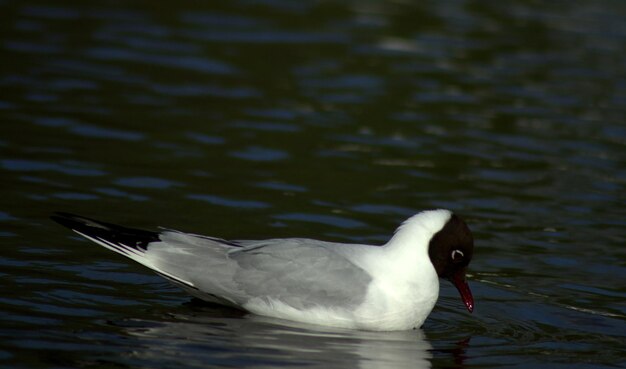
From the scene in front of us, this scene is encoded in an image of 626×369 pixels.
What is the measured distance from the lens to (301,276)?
8.66 meters

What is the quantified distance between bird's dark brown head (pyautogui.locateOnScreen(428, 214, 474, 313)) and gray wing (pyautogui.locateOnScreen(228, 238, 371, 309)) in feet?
1.80

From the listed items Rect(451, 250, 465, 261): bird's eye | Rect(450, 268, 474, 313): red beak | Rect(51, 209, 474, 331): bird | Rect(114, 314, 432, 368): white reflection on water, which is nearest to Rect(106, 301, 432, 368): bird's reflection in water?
Rect(114, 314, 432, 368): white reflection on water

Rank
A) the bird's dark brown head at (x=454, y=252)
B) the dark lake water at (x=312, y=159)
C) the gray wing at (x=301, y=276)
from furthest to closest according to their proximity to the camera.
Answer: the bird's dark brown head at (x=454, y=252) < the gray wing at (x=301, y=276) < the dark lake water at (x=312, y=159)

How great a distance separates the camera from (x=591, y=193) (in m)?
12.6

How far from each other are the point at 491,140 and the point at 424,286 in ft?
19.0

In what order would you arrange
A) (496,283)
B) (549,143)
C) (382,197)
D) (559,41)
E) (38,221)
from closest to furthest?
(496,283), (38,221), (382,197), (549,143), (559,41)

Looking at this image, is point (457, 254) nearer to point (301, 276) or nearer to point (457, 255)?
point (457, 255)

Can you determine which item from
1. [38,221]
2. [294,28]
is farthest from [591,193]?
[294,28]

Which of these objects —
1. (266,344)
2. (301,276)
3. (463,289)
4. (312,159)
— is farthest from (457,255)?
(312,159)

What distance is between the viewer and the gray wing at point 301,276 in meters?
8.60

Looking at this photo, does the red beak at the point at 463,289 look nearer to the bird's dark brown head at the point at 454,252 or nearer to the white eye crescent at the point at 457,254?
the bird's dark brown head at the point at 454,252

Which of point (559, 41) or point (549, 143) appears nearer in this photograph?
point (549, 143)

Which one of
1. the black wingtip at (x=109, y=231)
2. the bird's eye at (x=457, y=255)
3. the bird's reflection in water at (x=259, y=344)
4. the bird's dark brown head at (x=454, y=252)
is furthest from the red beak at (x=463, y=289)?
the black wingtip at (x=109, y=231)

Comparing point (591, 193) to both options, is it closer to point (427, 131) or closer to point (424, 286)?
point (427, 131)
